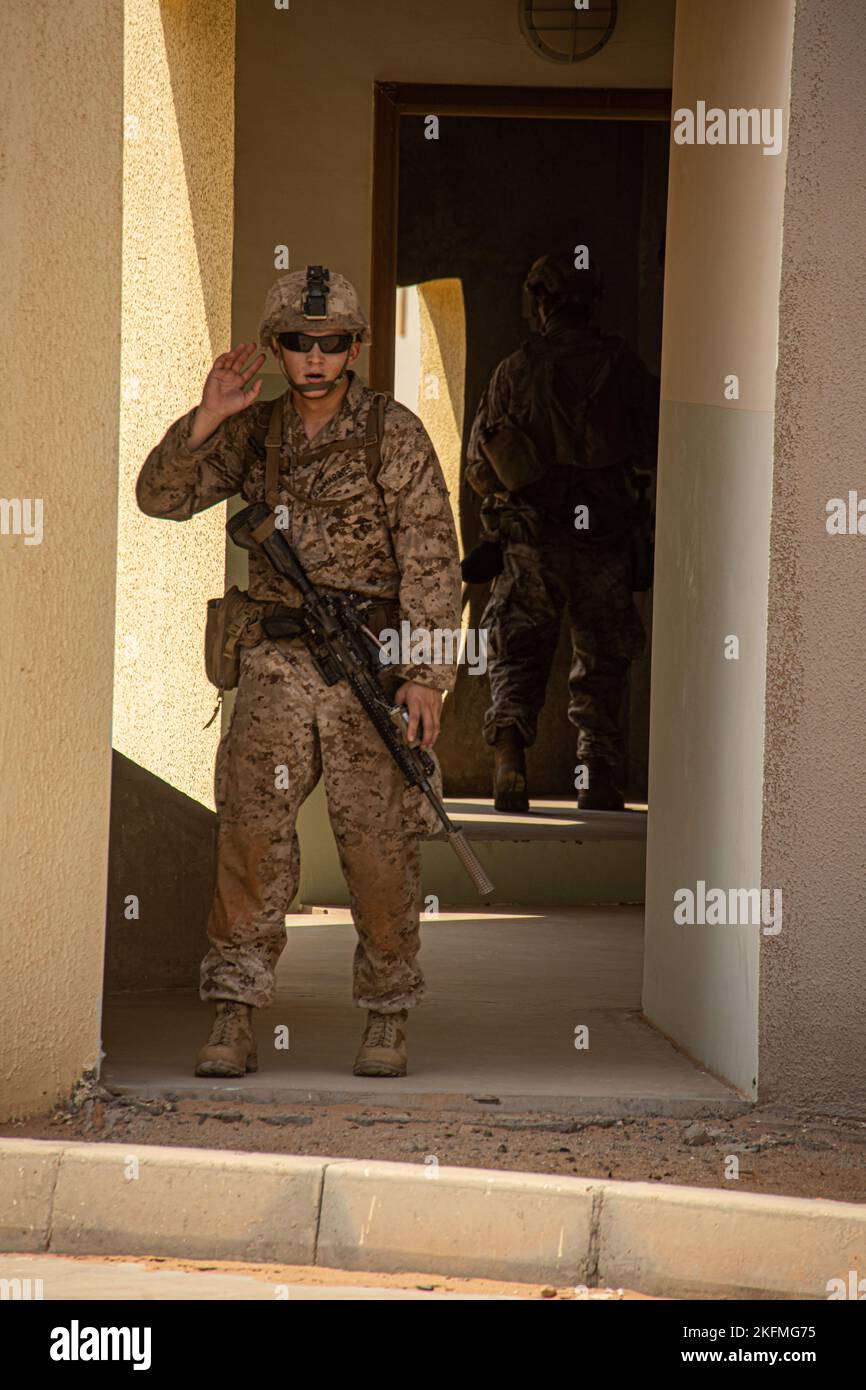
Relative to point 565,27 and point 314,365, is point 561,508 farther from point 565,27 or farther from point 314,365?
point 314,365

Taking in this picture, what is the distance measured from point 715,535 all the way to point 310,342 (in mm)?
1195

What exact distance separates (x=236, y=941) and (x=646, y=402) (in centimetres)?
508

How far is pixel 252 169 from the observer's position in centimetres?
777

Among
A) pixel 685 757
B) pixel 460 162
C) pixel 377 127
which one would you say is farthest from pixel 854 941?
pixel 460 162

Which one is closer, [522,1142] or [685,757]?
[522,1142]

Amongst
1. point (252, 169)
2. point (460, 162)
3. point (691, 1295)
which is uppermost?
point (460, 162)

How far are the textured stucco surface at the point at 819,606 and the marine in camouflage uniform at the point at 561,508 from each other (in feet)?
14.9

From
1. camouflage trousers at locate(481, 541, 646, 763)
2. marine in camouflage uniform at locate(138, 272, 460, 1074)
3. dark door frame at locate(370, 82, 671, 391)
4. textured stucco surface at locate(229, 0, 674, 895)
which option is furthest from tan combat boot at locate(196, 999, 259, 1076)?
camouflage trousers at locate(481, 541, 646, 763)

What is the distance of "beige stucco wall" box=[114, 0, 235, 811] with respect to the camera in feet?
21.1

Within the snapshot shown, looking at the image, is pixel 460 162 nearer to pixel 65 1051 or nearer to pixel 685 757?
pixel 685 757

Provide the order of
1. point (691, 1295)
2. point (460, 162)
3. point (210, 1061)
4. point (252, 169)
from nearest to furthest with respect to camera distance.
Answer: point (691, 1295) → point (210, 1061) → point (252, 169) → point (460, 162)

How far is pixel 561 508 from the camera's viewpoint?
9.23m

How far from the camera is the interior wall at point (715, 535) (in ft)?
15.2
